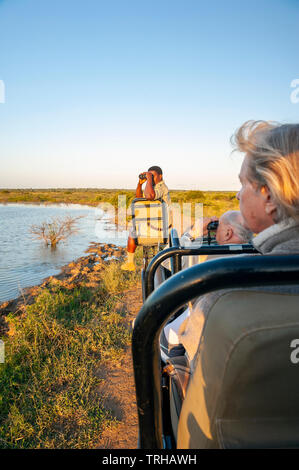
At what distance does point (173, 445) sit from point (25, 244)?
36.2ft

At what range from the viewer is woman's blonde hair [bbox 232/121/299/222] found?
0.82 metres

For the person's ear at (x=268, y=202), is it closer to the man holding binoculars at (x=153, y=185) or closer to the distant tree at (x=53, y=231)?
the man holding binoculars at (x=153, y=185)

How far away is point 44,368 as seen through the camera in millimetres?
2840

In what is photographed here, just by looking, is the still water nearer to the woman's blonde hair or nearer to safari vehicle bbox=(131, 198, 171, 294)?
safari vehicle bbox=(131, 198, 171, 294)

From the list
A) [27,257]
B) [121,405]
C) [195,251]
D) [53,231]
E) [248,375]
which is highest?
[195,251]

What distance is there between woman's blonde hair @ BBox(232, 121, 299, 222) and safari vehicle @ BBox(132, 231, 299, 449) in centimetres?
28

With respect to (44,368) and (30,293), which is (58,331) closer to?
(44,368)

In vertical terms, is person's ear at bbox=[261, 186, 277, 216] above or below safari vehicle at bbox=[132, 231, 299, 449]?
above

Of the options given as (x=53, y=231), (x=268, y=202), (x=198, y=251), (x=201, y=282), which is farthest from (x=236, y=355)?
(x=53, y=231)

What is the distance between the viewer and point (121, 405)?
2.45 meters

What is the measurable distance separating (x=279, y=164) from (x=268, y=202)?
0.42ft

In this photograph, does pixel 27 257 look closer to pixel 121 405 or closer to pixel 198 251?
pixel 121 405

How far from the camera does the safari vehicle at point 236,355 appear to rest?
59 cm

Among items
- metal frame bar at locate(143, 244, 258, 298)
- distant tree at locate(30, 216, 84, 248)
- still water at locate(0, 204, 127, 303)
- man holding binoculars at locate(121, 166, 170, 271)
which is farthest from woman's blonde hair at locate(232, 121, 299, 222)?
distant tree at locate(30, 216, 84, 248)
